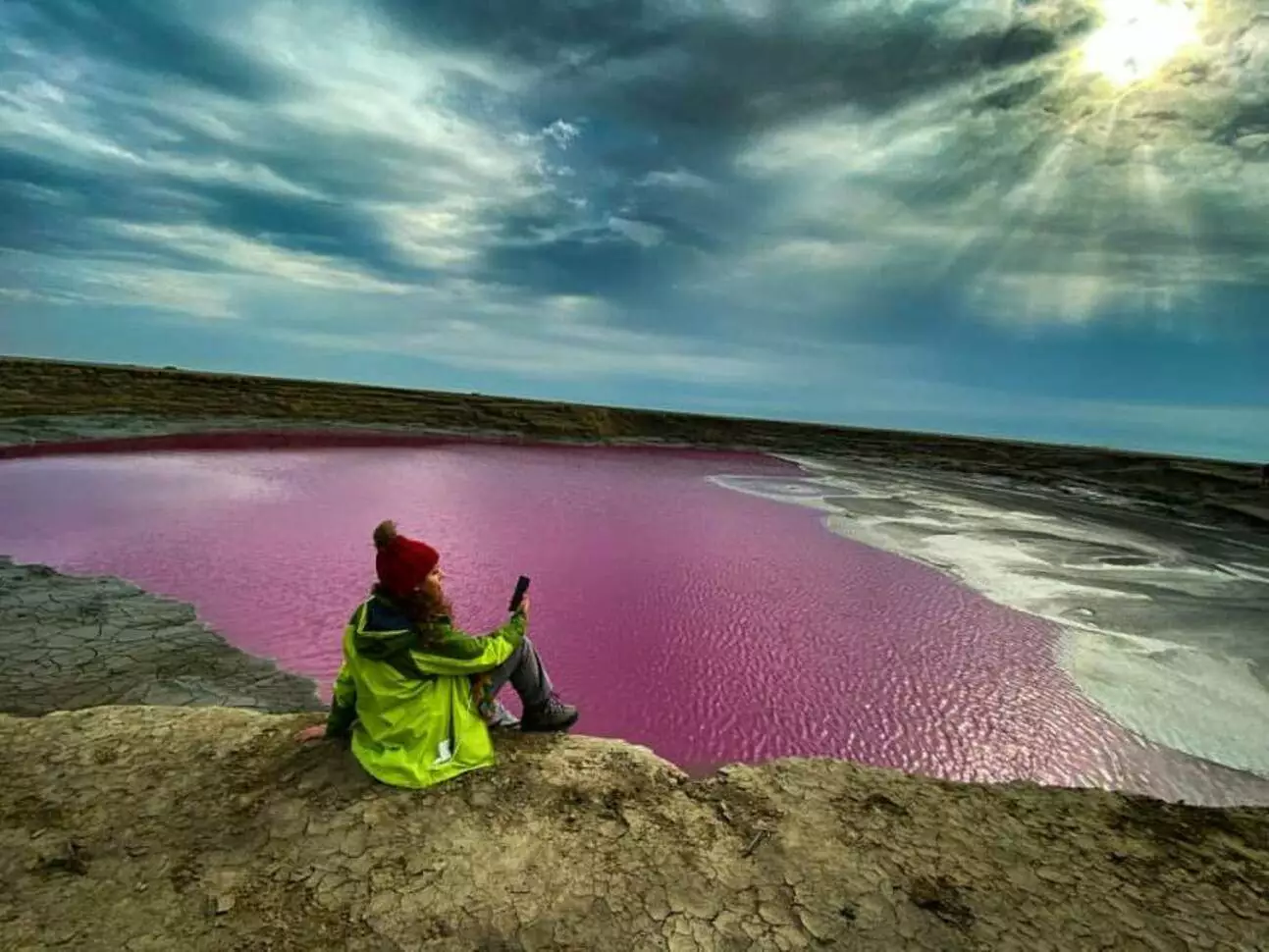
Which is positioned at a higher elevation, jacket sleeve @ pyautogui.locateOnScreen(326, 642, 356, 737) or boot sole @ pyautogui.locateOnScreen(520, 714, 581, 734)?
jacket sleeve @ pyautogui.locateOnScreen(326, 642, 356, 737)

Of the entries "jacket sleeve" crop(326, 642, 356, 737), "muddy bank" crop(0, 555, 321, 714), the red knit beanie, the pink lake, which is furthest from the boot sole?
"muddy bank" crop(0, 555, 321, 714)

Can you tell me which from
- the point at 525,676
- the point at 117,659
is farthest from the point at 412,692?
the point at 117,659

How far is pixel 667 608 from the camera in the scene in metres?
6.99

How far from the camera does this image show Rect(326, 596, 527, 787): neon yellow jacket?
2.66 m

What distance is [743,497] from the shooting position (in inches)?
592

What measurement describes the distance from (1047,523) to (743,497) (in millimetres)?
5774

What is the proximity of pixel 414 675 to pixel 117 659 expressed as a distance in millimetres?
3179

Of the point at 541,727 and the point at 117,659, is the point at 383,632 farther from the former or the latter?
the point at 117,659

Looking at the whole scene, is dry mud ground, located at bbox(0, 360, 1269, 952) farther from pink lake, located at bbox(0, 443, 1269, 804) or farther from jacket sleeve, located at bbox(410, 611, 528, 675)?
pink lake, located at bbox(0, 443, 1269, 804)

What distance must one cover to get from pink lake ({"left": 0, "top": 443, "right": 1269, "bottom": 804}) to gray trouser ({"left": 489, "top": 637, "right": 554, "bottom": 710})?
3.54 feet

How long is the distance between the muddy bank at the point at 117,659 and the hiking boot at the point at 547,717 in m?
1.61

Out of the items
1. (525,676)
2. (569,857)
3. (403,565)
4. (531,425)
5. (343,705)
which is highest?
(403,565)

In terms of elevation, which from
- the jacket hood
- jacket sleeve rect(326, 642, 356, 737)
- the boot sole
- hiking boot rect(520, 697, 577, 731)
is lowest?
the boot sole

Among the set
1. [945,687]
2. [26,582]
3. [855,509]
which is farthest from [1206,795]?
[855,509]
